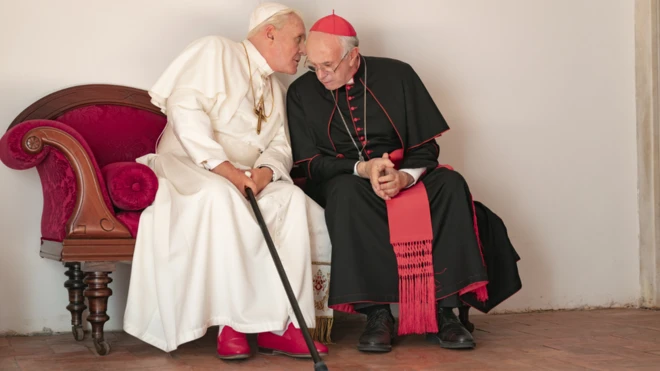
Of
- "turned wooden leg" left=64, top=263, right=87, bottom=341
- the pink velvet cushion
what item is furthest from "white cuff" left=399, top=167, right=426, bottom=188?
"turned wooden leg" left=64, top=263, right=87, bottom=341

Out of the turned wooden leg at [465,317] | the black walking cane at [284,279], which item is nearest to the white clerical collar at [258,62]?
the black walking cane at [284,279]

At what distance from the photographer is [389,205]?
10.9 feet

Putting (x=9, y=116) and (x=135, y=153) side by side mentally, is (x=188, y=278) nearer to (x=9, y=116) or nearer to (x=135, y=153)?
(x=135, y=153)

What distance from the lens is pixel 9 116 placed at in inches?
146

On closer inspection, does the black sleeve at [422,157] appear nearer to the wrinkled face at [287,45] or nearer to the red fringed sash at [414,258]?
the red fringed sash at [414,258]

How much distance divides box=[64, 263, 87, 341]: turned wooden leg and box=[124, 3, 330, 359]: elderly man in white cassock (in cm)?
53

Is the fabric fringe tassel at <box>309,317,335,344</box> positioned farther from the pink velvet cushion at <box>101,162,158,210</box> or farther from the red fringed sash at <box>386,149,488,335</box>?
the pink velvet cushion at <box>101,162,158,210</box>

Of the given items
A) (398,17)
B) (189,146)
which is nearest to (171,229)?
(189,146)

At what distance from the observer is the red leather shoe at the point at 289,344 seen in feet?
10.1

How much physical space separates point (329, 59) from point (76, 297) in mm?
1559

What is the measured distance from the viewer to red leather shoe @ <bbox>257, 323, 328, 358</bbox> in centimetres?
308

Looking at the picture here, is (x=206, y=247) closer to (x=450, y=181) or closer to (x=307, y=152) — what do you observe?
(x=307, y=152)

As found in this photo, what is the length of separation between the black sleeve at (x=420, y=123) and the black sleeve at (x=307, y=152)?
30cm

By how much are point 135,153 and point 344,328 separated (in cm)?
133
